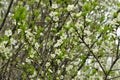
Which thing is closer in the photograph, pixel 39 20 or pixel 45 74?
pixel 45 74

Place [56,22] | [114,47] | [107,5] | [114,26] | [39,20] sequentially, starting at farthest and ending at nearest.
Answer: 1. [107,5]
2. [39,20]
3. [114,47]
4. [56,22]
5. [114,26]

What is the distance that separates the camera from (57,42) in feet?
13.5

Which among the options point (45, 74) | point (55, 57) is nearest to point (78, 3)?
point (55, 57)

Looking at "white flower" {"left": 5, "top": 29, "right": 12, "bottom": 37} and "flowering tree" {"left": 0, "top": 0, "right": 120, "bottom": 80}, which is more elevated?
"white flower" {"left": 5, "top": 29, "right": 12, "bottom": 37}

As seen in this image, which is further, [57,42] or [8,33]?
[57,42]

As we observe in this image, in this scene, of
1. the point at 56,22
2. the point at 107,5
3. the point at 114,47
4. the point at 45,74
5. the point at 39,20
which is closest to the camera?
the point at 45,74

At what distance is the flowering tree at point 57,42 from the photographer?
3.82m

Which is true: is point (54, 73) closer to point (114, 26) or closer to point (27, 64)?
point (27, 64)

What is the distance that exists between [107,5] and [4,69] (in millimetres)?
2282

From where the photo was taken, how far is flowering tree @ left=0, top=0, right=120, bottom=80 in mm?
3820

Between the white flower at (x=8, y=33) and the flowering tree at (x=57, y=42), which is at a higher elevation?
the white flower at (x=8, y=33)

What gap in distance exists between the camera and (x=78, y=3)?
486cm

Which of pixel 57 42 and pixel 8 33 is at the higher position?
pixel 8 33

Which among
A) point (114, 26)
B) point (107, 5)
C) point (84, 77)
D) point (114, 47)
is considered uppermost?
point (114, 26)
